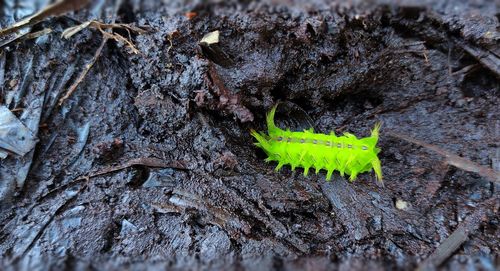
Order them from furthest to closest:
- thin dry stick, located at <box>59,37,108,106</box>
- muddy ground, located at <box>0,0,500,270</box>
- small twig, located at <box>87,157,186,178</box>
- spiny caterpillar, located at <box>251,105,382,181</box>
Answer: spiny caterpillar, located at <box>251,105,382,181</box> < thin dry stick, located at <box>59,37,108,106</box> < small twig, located at <box>87,157,186,178</box> < muddy ground, located at <box>0,0,500,270</box>

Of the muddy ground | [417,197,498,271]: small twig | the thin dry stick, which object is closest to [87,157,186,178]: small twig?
the muddy ground

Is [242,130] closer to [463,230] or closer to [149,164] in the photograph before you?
[149,164]

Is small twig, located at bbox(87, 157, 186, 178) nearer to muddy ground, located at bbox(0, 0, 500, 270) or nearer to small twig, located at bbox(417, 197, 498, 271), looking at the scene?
muddy ground, located at bbox(0, 0, 500, 270)

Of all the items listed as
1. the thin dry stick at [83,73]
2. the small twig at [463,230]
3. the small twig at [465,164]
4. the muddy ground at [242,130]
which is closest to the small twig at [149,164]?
the muddy ground at [242,130]

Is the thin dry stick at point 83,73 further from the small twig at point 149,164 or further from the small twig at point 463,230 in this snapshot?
the small twig at point 463,230

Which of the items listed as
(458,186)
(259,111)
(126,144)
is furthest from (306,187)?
(126,144)

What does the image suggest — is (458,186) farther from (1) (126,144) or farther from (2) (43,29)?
(2) (43,29)
